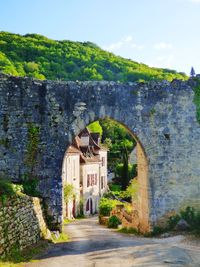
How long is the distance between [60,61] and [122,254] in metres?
47.9

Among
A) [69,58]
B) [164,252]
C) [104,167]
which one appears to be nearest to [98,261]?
[164,252]

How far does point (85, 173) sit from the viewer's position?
4181 cm

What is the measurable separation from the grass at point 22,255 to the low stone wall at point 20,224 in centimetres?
12

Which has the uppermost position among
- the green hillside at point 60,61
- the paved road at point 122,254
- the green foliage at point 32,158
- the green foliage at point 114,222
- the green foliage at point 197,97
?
the green hillside at point 60,61

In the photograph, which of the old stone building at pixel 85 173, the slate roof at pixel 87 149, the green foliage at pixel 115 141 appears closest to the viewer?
the old stone building at pixel 85 173

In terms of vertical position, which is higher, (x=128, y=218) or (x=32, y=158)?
(x=32, y=158)

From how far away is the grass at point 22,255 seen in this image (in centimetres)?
1082

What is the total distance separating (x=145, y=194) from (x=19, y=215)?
6668mm

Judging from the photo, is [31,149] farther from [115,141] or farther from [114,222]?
[115,141]

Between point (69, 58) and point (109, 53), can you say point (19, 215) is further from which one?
point (109, 53)

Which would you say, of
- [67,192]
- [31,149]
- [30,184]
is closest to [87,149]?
[67,192]

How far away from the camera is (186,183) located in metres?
17.8

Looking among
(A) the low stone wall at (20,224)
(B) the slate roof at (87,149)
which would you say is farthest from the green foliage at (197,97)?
(B) the slate roof at (87,149)

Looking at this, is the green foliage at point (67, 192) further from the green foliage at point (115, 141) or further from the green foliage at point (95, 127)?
the green foliage at point (95, 127)
